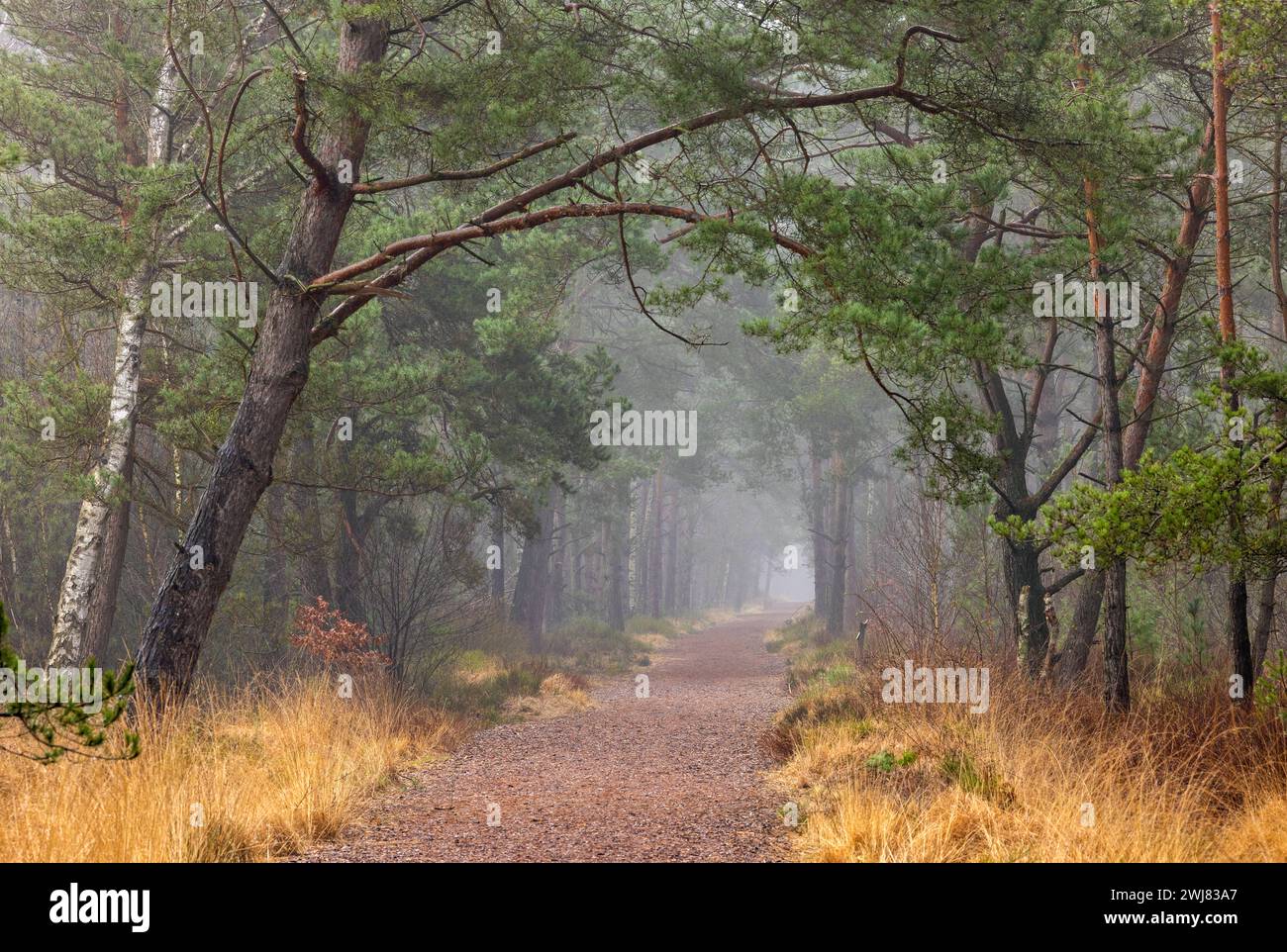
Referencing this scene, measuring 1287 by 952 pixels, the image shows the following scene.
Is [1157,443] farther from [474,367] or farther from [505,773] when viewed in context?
[474,367]

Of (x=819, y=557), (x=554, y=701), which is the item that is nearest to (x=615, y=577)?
(x=819, y=557)

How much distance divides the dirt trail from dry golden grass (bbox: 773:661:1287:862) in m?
0.63

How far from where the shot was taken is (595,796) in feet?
25.3

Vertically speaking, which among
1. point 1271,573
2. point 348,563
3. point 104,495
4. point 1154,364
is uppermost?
point 1154,364

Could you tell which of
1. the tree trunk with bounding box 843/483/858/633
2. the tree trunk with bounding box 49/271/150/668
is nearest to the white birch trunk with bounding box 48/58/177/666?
the tree trunk with bounding box 49/271/150/668

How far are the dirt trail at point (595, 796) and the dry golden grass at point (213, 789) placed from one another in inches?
12.5

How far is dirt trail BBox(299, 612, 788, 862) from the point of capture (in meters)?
5.88

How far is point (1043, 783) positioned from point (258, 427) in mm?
6317

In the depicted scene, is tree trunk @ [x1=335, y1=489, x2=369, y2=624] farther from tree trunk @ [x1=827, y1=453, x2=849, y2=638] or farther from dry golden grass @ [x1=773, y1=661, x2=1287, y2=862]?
tree trunk @ [x1=827, y1=453, x2=849, y2=638]

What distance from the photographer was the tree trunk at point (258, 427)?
23.5 ft

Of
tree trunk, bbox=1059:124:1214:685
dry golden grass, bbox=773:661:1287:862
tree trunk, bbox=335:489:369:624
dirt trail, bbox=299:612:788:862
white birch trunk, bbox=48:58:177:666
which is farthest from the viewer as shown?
tree trunk, bbox=335:489:369:624

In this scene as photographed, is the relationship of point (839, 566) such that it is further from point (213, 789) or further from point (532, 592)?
point (213, 789)

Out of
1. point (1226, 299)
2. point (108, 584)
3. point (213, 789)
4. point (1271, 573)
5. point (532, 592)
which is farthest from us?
point (532, 592)

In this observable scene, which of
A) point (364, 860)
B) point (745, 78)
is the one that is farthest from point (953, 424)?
point (364, 860)
